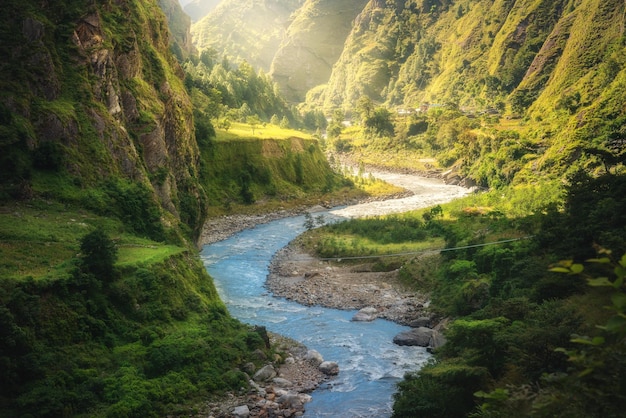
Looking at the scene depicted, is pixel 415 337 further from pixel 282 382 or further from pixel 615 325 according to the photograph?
pixel 615 325

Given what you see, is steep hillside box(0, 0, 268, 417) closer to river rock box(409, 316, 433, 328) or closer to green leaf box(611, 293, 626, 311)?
river rock box(409, 316, 433, 328)

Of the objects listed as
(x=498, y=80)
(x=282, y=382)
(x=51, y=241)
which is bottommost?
(x=282, y=382)

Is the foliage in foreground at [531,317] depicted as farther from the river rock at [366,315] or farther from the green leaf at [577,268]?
the river rock at [366,315]

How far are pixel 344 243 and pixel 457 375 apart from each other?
2720cm

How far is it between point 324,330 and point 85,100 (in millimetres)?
19315

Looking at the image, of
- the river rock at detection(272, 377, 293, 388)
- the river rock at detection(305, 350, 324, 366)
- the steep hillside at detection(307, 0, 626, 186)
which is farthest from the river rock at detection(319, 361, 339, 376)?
the steep hillside at detection(307, 0, 626, 186)

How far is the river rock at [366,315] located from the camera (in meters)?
28.9

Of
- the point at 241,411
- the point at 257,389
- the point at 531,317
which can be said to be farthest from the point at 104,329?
the point at 531,317

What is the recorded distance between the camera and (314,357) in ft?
75.6

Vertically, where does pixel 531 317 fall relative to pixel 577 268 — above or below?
below

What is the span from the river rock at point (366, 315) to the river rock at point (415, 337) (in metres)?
3.40

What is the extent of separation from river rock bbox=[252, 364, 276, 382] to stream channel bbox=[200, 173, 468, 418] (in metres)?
2.19

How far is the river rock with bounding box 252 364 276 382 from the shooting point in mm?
20969

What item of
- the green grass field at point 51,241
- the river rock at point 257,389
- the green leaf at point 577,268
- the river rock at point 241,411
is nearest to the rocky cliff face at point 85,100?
the green grass field at point 51,241
